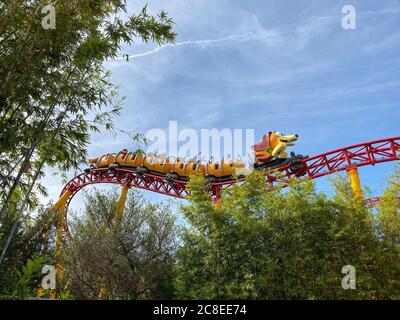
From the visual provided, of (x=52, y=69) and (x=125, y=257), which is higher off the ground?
(x=52, y=69)

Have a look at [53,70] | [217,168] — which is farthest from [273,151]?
[53,70]

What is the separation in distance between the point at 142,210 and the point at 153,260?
222 cm

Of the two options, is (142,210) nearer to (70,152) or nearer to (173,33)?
→ (70,152)

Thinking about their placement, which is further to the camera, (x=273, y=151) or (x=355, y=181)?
(x=273, y=151)

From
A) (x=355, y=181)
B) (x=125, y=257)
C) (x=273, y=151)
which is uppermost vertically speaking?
(x=273, y=151)

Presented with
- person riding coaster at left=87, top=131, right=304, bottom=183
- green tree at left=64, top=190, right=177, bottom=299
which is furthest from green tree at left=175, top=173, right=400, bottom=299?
person riding coaster at left=87, top=131, right=304, bottom=183

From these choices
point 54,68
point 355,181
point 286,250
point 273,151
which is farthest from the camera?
point 273,151

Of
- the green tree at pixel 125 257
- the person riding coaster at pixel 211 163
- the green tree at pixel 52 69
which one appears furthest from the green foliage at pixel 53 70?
the person riding coaster at pixel 211 163

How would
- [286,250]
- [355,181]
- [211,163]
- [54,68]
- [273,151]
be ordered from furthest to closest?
[211,163] < [273,151] < [355,181] < [286,250] < [54,68]

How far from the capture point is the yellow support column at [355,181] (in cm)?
1348

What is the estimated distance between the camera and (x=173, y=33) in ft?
23.5

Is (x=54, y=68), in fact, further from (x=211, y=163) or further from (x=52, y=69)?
(x=211, y=163)

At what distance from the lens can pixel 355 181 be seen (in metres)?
14.2
